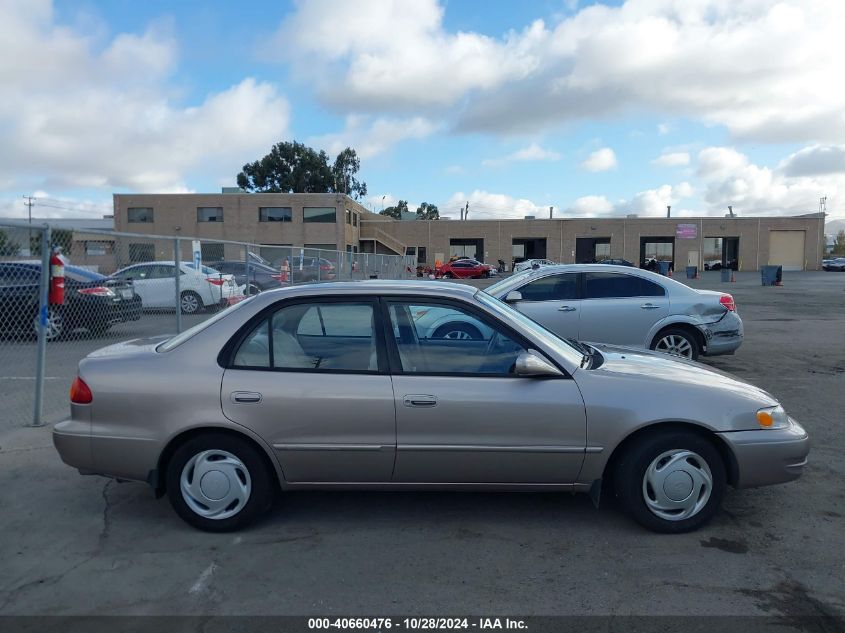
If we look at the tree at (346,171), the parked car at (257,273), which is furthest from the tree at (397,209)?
the parked car at (257,273)

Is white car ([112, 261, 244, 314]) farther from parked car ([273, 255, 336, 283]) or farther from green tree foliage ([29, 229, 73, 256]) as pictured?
parked car ([273, 255, 336, 283])

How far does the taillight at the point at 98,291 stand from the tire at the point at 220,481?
3.86 m

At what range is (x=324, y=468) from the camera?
13.6ft

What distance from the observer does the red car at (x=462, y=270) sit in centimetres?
5206

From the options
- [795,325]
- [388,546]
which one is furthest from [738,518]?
[795,325]

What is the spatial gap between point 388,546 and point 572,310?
5.84 meters

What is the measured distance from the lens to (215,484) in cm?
415

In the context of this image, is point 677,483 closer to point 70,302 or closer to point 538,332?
point 538,332

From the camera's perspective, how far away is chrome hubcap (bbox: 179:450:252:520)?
415cm

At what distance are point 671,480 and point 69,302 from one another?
20.2 feet

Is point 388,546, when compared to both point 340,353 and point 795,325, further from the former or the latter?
point 795,325

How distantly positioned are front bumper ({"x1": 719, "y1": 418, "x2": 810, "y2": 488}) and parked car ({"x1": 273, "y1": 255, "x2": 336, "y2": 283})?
897 cm

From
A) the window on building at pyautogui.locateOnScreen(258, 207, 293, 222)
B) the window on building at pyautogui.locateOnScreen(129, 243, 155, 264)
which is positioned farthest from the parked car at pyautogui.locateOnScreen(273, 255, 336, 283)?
the window on building at pyautogui.locateOnScreen(258, 207, 293, 222)

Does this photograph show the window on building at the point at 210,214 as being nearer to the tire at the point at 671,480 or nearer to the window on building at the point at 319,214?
the window on building at the point at 319,214
